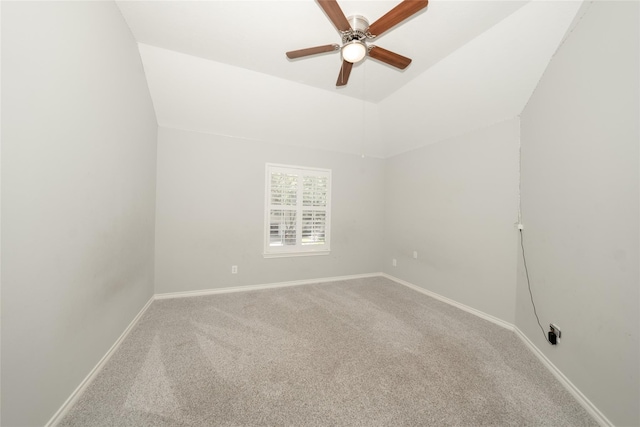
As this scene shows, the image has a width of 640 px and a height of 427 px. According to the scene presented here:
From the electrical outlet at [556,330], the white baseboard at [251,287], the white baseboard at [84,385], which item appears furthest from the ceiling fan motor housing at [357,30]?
the white baseboard at [251,287]

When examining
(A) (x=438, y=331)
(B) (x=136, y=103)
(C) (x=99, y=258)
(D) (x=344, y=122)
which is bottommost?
(A) (x=438, y=331)

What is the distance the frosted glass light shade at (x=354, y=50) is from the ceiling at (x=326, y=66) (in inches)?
16.6

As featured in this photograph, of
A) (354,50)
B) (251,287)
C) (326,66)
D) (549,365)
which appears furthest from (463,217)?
(251,287)

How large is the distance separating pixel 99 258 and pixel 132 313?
1.00m

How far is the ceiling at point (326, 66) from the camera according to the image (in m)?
1.88

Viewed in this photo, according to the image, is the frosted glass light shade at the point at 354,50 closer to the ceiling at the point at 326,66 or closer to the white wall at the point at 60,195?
the ceiling at the point at 326,66

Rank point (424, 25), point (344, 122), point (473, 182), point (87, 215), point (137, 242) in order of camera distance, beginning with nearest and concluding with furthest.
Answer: point (87, 215) < point (424, 25) < point (137, 242) < point (473, 182) < point (344, 122)

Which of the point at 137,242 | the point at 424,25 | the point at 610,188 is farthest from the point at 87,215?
the point at 610,188

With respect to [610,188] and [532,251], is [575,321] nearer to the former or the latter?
[532,251]

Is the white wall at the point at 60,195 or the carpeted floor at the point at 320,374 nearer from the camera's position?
the white wall at the point at 60,195

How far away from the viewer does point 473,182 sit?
293 cm

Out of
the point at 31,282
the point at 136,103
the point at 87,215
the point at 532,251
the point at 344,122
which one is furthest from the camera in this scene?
the point at 344,122

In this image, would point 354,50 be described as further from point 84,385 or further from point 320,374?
point 84,385

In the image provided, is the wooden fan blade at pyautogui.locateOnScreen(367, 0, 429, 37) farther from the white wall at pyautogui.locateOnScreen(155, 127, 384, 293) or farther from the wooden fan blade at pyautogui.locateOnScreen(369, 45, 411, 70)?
the white wall at pyautogui.locateOnScreen(155, 127, 384, 293)
